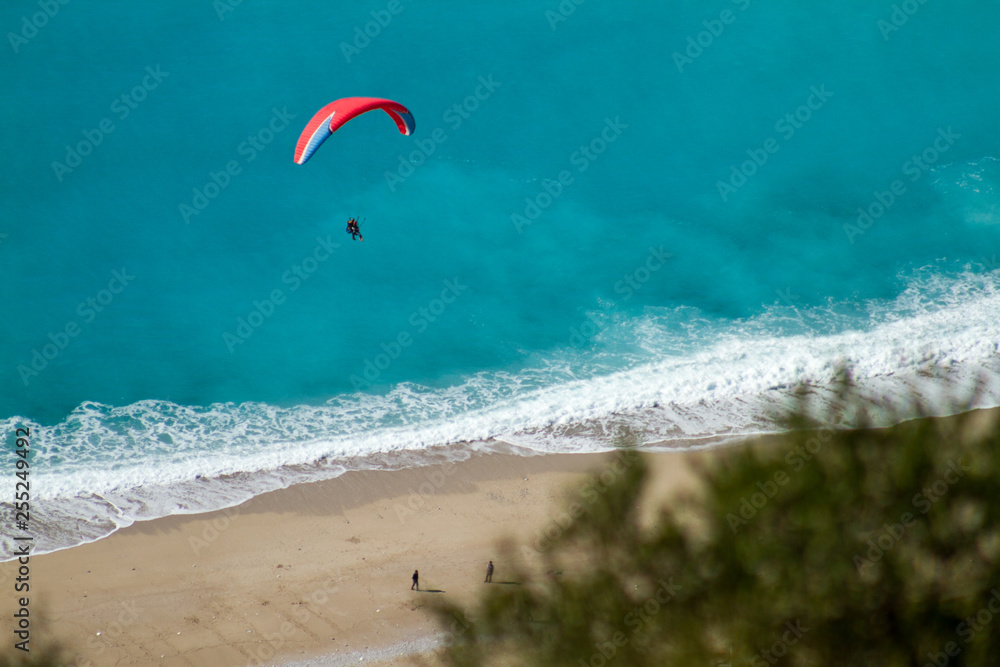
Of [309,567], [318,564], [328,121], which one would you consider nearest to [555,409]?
[318,564]

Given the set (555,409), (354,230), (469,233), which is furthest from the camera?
(469,233)

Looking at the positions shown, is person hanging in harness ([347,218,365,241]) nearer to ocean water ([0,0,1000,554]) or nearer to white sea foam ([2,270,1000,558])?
ocean water ([0,0,1000,554])

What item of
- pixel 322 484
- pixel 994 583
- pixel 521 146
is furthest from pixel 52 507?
pixel 994 583

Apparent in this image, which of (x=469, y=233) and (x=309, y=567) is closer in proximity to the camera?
(x=309, y=567)

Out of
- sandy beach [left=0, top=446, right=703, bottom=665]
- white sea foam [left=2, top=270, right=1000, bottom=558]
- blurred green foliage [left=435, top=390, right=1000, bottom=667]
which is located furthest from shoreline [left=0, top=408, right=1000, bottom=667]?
blurred green foliage [left=435, top=390, right=1000, bottom=667]

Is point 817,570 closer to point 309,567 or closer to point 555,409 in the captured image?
point 555,409

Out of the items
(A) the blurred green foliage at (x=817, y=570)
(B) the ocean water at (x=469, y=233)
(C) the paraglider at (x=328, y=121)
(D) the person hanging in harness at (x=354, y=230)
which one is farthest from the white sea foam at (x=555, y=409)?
(A) the blurred green foliage at (x=817, y=570)

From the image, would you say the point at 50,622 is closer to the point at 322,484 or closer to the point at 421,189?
the point at 322,484
